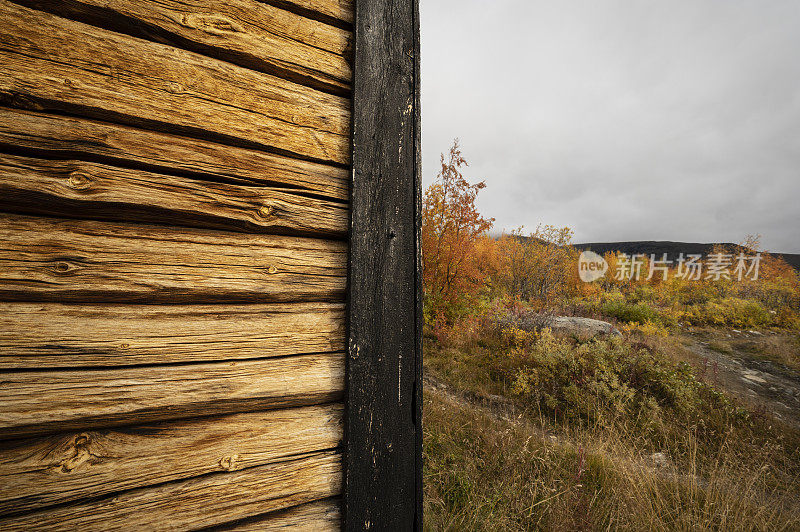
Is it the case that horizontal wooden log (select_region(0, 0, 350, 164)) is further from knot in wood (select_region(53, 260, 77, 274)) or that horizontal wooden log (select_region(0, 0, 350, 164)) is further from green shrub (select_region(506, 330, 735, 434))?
green shrub (select_region(506, 330, 735, 434))

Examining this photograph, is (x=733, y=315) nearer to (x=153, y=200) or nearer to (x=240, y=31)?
(x=240, y=31)

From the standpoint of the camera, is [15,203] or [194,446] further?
[194,446]

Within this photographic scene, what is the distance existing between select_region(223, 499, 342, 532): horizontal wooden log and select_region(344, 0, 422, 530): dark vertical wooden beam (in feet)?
0.22

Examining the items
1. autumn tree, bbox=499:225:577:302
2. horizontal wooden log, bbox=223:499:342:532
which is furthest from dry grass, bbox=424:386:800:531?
autumn tree, bbox=499:225:577:302

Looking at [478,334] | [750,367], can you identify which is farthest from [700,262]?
[478,334]

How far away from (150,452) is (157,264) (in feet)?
1.75

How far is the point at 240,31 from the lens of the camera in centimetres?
96

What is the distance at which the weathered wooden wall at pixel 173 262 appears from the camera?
73cm

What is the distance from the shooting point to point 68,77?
77cm

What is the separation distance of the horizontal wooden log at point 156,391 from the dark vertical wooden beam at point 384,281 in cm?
15

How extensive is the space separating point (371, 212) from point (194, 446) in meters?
0.91

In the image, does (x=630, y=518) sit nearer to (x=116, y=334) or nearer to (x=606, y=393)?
(x=606, y=393)

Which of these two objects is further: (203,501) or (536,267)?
(536,267)

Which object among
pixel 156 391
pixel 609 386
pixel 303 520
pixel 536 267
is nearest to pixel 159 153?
pixel 156 391
